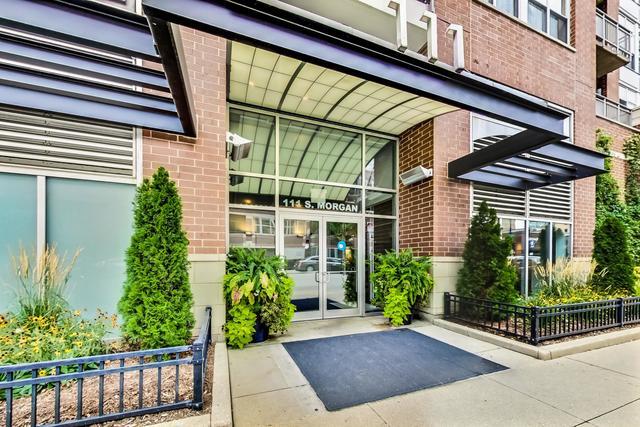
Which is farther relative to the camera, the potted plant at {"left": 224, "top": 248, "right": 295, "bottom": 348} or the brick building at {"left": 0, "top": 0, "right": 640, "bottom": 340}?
the potted plant at {"left": 224, "top": 248, "right": 295, "bottom": 348}

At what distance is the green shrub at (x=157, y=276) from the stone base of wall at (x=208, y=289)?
0.67 m

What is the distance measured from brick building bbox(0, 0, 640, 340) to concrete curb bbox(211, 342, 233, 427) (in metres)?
0.91

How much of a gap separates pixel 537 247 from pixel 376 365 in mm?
6257

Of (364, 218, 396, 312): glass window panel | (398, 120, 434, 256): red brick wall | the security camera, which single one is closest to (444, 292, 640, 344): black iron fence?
(398, 120, 434, 256): red brick wall

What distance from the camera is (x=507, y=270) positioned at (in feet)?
18.0

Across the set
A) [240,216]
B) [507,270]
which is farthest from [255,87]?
[507,270]

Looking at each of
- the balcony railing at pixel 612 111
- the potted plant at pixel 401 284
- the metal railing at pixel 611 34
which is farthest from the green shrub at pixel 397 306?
the metal railing at pixel 611 34

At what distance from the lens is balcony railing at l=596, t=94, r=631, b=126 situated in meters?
10.3

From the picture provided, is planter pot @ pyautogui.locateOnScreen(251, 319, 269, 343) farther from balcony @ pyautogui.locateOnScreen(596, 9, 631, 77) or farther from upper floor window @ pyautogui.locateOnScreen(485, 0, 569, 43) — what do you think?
balcony @ pyautogui.locateOnScreen(596, 9, 631, 77)

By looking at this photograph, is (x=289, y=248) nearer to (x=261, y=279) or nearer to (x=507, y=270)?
(x=261, y=279)

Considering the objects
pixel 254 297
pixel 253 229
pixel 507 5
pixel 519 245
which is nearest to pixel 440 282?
pixel 519 245

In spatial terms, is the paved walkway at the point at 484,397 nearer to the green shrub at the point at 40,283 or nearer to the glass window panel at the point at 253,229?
the glass window panel at the point at 253,229

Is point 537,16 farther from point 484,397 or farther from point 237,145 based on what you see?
point 484,397

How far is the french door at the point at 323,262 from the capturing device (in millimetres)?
6199
